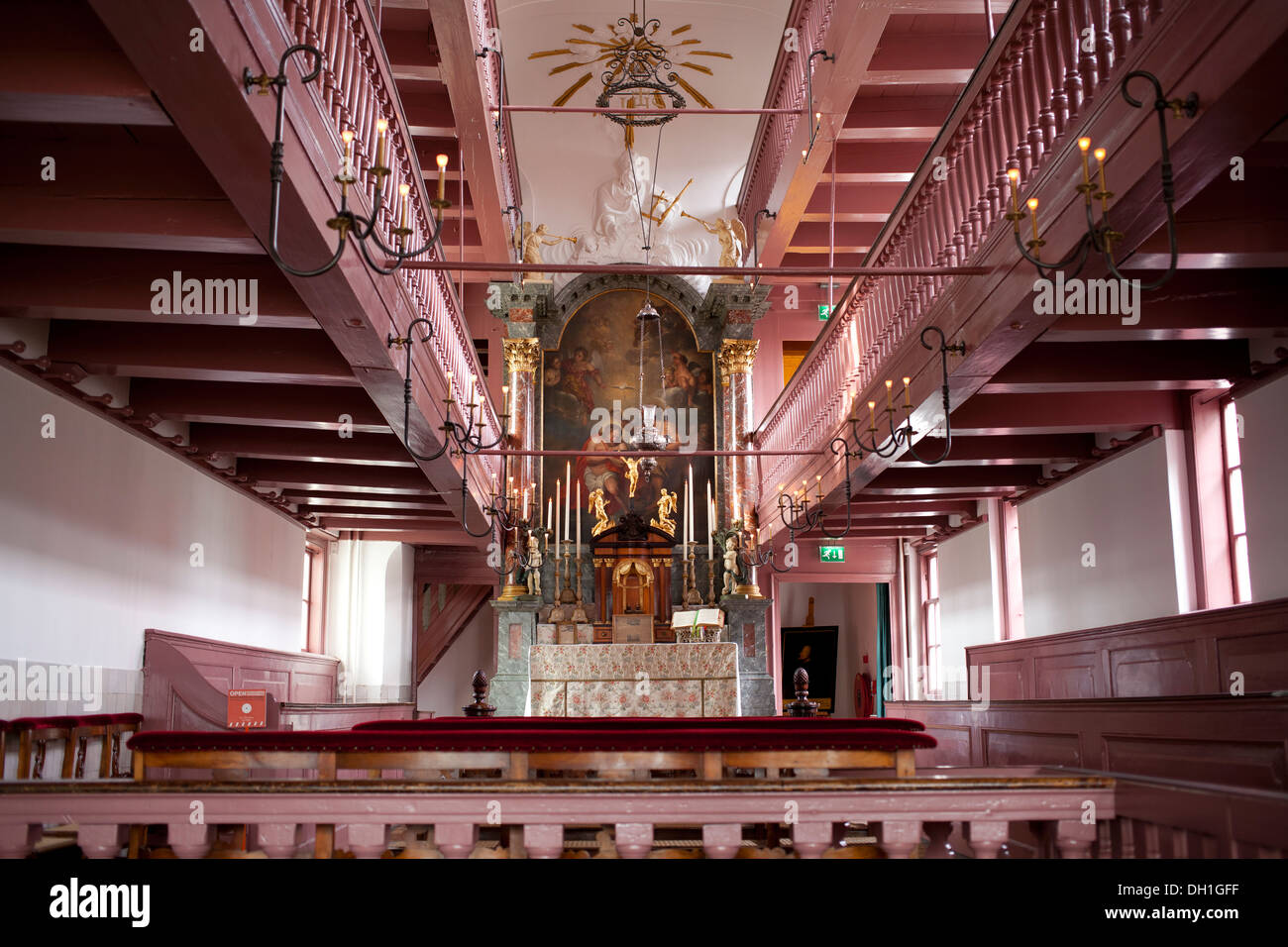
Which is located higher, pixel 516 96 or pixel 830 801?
pixel 516 96

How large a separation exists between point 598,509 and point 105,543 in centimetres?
948

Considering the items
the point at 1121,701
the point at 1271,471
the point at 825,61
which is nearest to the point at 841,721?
the point at 1121,701

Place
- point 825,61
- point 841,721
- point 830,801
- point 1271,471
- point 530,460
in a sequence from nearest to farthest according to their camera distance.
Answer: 1. point 830,801
2. point 841,721
3. point 1271,471
4. point 825,61
5. point 530,460

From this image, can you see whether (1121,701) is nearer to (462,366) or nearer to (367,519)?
(462,366)

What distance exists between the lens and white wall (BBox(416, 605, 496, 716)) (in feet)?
67.1

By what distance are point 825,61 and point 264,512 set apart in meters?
7.82

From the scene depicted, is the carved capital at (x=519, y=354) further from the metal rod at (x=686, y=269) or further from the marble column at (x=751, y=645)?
the metal rod at (x=686, y=269)

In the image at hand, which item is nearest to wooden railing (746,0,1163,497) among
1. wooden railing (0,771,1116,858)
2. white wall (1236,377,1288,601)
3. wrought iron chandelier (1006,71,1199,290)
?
wrought iron chandelier (1006,71,1199,290)

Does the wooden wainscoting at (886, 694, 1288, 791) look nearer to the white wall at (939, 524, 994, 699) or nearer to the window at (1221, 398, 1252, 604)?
the window at (1221, 398, 1252, 604)

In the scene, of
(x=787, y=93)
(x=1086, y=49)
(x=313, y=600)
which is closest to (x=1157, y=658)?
(x=1086, y=49)

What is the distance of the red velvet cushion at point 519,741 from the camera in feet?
15.7

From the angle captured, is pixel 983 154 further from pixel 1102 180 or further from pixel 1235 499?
pixel 1235 499

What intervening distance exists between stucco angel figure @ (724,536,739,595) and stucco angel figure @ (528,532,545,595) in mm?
2845

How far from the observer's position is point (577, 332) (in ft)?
60.1
